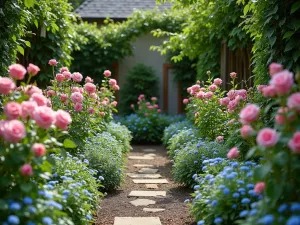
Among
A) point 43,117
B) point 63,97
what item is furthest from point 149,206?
point 43,117

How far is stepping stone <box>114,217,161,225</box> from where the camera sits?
3801 mm

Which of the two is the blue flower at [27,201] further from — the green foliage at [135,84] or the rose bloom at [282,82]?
the green foliage at [135,84]

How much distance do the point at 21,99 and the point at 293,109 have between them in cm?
167

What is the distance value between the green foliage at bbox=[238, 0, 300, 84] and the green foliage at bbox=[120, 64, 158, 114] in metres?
7.70

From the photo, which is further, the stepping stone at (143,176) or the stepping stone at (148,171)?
the stepping stone at (148,171)

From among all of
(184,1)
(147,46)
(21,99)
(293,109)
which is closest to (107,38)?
(147,46)

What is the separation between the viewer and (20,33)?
4.80 m

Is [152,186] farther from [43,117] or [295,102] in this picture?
[295,102]

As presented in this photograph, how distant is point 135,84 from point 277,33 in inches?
321

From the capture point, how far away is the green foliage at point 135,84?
472 inches

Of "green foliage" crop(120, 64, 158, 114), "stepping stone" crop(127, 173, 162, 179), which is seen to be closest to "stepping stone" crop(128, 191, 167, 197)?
"stepping stone" crop(127, 173, 162, 179)

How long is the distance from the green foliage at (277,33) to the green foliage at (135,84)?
7.70m

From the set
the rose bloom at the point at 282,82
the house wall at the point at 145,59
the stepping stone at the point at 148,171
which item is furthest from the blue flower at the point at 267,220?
the house wall at the point at 145,59

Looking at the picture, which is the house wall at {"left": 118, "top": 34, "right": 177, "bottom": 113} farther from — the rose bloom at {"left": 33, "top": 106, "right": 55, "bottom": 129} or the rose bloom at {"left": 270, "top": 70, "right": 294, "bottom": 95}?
the rose bloom at {"left": 270, "top": 70, "right": 294, "bottom": 95}
